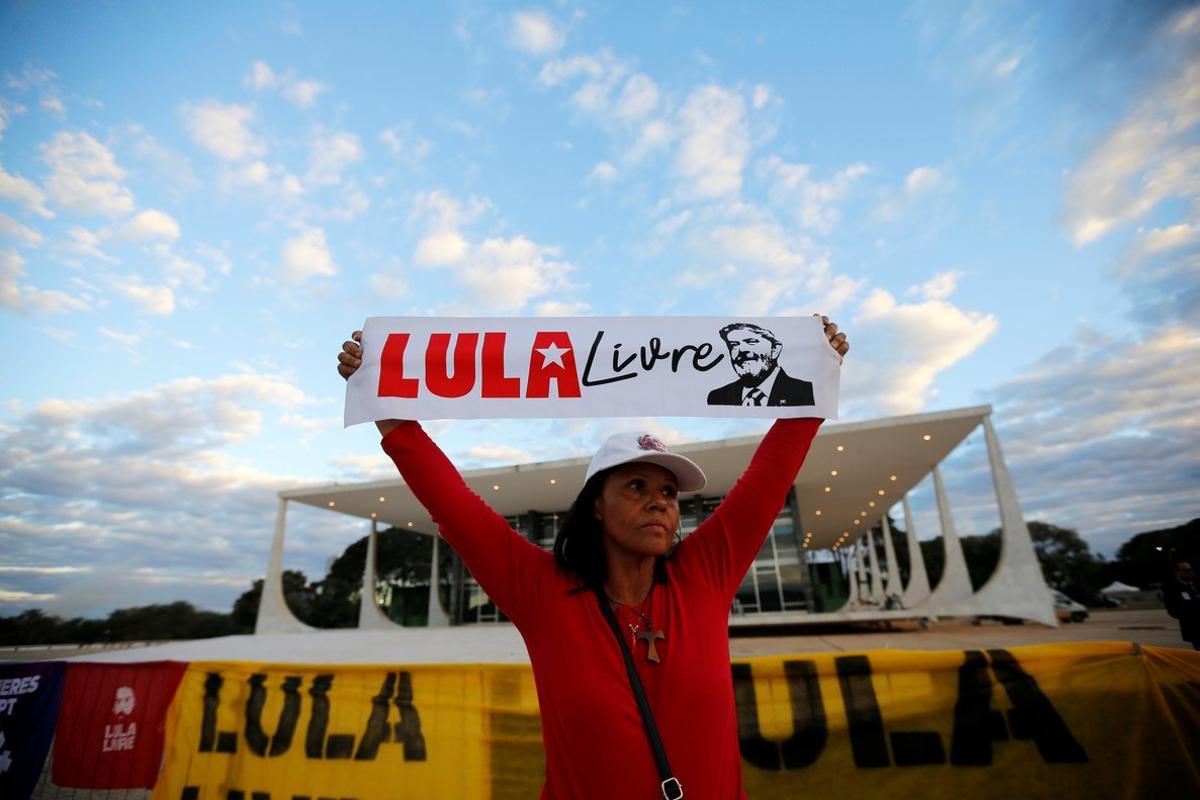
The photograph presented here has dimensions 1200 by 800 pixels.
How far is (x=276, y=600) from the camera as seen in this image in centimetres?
2636

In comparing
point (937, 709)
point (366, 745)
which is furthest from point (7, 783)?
point (937, 709)

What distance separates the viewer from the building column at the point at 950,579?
19344mm

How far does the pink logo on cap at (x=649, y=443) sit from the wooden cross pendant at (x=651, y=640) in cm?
52

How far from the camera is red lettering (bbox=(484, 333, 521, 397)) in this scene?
7.38 ft

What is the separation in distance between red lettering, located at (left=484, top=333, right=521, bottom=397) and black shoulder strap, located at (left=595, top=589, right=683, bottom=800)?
1.09m

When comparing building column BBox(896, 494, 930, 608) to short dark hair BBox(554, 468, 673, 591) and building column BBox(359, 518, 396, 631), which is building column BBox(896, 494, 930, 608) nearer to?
building column BBox(359, 518, 396, 631)

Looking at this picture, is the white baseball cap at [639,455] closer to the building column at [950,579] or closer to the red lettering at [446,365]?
the red lettering at [446,365]

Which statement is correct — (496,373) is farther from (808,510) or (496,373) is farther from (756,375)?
(808,510)

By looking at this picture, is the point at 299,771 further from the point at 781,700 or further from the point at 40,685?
the point at 781,700

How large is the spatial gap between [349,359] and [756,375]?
1.65 metres

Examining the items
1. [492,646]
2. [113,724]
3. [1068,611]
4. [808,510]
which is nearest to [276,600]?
[492,646]

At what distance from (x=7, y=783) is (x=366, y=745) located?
3174 millimetres

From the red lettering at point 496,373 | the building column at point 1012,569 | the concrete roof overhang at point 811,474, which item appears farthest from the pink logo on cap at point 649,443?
the building column at point 1012,569

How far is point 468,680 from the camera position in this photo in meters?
3.84
